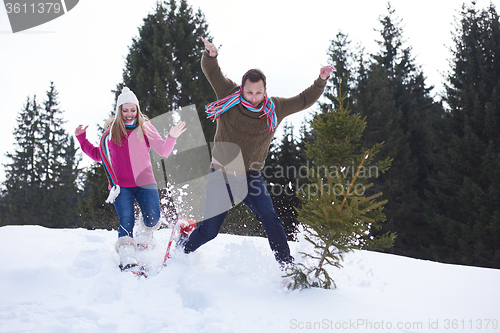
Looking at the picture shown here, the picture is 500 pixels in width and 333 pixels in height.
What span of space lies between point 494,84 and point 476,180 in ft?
14.4

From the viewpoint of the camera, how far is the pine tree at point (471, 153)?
45.2ft

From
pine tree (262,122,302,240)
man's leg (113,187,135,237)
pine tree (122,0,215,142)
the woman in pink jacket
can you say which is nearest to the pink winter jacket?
the woman in pink jacket

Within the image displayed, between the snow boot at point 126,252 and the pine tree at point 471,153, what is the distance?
47.2 ft

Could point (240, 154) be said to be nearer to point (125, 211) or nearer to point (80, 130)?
point (125, 211)

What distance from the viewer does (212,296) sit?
2.60 m

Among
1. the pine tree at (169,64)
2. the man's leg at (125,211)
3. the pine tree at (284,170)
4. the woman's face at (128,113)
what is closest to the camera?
the man's leg at (125,211)

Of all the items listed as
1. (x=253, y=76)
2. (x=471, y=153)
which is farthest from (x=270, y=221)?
(x=471, y=153)

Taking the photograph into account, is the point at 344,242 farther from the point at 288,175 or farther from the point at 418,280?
the point at 288,175

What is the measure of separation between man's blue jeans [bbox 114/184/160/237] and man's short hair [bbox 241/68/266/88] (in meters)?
1.49

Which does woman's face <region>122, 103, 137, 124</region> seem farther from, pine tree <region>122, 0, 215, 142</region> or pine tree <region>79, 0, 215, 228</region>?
pine tree <region>122, 0, 215, 142</region>

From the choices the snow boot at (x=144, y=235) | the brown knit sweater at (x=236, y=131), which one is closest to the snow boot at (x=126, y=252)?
the snow boot at (x=144, y=235)

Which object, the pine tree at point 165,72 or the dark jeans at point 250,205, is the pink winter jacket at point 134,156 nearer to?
the dark jeans at point 250,205

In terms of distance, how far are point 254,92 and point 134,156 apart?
55.0 inches

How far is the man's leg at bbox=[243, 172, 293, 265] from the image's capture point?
10.3 ft
